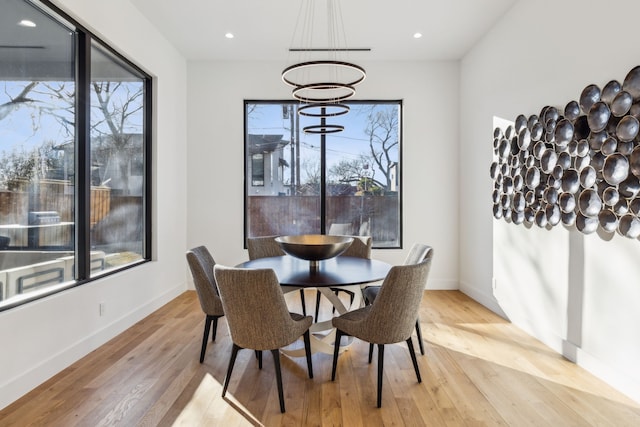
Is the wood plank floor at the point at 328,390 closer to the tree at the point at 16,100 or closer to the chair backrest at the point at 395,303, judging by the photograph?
the chair backrest at the point at 395,303

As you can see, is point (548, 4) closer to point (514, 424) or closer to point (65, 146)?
point (514, 424)

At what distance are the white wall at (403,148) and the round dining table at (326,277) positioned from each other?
2189mm

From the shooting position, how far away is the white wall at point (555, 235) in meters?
2.40

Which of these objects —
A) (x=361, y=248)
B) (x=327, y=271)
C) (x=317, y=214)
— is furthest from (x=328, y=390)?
(x=317, y=214)

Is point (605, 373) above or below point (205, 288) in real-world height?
below

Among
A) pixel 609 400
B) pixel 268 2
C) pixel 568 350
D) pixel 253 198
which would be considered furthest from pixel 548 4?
pixel 253 198

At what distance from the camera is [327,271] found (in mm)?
2768

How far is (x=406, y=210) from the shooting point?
5.18m

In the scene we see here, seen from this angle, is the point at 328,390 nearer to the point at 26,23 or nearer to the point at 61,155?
the point at 61,155

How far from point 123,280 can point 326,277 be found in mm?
2153

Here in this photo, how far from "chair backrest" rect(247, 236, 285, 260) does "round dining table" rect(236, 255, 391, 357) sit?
1.84 feet

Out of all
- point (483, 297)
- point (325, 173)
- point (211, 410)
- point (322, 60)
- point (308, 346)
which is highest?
point (322, 60)

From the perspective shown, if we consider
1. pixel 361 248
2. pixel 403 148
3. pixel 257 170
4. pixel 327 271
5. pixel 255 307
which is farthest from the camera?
pixel 257 170

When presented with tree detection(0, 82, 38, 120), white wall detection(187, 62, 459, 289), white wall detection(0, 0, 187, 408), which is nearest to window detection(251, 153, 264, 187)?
white wall detection(187, 62, 459, 289)
